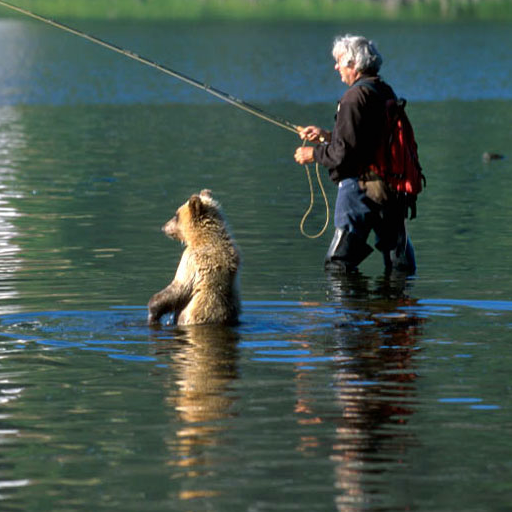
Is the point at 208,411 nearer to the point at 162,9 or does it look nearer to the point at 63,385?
the point at 63,385

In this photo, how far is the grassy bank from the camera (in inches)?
3907

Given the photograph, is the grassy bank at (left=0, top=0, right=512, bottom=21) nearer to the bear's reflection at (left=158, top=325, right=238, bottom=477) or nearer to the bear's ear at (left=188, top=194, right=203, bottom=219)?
the bear's ear at (left=188, top=194, right=203, bottom=219)

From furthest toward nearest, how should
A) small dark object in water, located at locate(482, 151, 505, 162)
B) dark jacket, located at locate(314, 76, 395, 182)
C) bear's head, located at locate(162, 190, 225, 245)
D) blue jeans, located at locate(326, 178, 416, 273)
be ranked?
1. small dark object in water, located at locate(482, 151, 505, 162)
2. blue jeans, located at locate(326, 178, 416, 273)
3. dark jacket, located at locate(314, 76, 395, 182)
4. bear's head, located at locate(162, 190, 225, 245)

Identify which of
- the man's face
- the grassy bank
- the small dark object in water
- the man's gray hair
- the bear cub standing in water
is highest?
the grassy bank

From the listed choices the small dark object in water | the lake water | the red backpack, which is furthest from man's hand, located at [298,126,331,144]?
the small dark object in water

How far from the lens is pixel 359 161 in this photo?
496 inches

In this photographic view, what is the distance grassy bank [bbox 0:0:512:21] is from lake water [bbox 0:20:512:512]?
248ft

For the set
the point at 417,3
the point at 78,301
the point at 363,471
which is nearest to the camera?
the point at 363,471

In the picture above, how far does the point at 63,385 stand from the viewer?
345 inches

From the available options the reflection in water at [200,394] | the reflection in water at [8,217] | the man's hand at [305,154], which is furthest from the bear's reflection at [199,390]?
the man's hand at [305,154]

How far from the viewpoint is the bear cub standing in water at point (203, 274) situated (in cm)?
1010

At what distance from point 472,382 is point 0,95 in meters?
33.2

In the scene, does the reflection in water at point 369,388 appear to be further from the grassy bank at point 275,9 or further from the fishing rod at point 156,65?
the grassy bank at point 275,9

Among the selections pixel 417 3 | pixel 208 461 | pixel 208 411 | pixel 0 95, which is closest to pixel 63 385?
pixel 208 411
